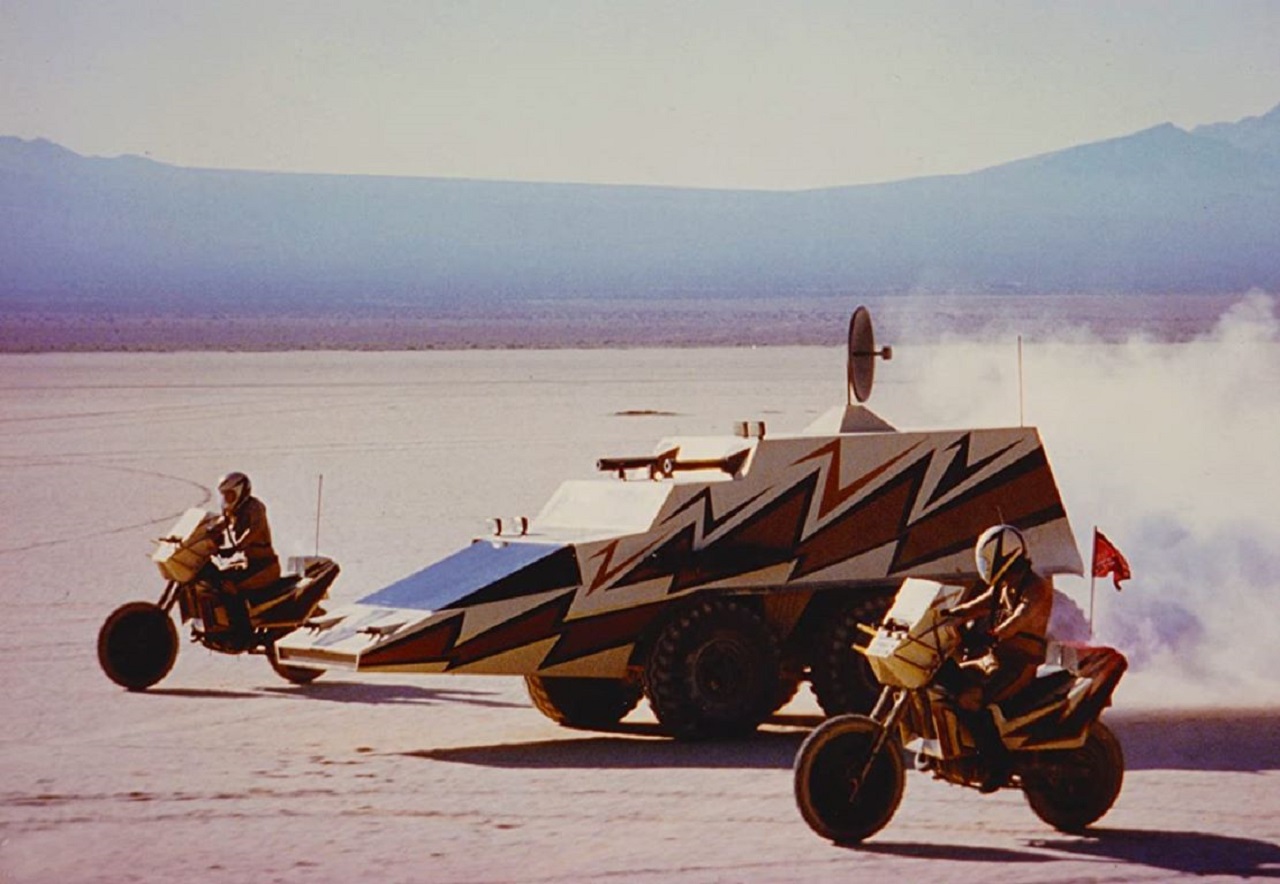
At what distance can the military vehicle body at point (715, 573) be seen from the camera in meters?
18.6

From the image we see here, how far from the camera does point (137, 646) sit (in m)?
22.2

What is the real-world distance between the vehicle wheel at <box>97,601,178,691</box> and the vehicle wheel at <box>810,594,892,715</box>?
5965 mm

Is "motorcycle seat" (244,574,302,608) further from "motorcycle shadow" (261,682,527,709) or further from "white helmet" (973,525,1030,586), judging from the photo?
"white helmet" (973,525,1030,586)

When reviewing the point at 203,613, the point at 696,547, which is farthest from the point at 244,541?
the point at 696,547

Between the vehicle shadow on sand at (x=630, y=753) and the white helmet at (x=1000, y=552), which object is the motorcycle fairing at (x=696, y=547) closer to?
the vehicle shadow on sand at (x=630, y=753)

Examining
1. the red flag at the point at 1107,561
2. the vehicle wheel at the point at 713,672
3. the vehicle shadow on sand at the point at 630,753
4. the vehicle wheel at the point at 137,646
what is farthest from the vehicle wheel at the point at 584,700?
the vehicle wheel at the point at 137,646

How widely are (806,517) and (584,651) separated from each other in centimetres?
203

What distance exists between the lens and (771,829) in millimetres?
15602

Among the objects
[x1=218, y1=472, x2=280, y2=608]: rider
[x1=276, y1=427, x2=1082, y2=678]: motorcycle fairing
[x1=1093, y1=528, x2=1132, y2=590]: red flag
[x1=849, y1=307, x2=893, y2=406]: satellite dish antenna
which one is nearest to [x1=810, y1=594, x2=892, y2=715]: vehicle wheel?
[x1=276, y1=427, x2=1082, y2=678]: motorcycle fairing

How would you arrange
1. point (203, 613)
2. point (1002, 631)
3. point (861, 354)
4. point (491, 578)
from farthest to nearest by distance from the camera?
point (203, 613), point (861, 354), point (491, 578), point (1002, 631)

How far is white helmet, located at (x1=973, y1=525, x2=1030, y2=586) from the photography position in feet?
49.1

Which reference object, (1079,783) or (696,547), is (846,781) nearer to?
(1079,783)

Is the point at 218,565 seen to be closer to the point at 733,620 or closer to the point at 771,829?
the point at 733,620

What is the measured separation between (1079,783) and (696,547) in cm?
463
